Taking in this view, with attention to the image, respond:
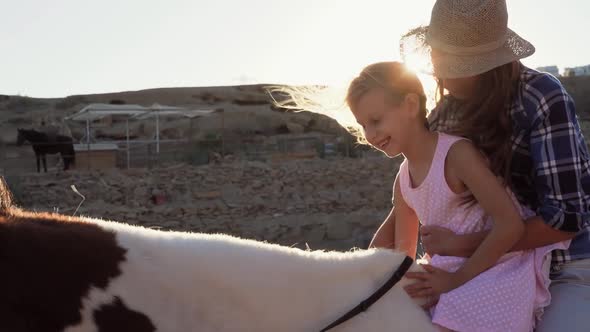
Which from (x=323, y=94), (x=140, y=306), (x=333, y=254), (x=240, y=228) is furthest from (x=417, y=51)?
(x=240, y=228)

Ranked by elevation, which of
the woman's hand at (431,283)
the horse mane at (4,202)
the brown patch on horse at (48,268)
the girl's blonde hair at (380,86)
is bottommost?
the woman's hand at (431,283)

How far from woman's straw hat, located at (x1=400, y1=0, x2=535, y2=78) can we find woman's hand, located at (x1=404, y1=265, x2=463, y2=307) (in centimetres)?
65

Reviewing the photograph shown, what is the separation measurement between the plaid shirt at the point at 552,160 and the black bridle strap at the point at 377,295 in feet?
1.54

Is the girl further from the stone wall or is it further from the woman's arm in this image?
the stone wall

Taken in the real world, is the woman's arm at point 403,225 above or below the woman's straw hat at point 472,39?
below

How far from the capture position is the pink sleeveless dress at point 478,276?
1.93 metres

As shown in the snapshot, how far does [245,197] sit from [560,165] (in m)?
11.7

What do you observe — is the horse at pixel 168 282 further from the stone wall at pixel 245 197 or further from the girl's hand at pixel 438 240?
the stone wall at pixel 245 197

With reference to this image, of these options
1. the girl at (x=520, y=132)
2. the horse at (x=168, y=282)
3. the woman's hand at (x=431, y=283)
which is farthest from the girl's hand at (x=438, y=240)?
the horse at (x=168, y=282)

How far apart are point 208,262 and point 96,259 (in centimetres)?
25

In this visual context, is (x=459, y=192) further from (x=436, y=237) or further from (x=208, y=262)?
(x=208, y=262)

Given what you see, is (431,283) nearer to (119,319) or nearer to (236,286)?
(236,286)

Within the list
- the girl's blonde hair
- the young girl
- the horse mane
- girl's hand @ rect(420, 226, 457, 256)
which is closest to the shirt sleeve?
the young girl

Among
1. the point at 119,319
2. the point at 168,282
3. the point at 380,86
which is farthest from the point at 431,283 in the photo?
the point at 119,319
